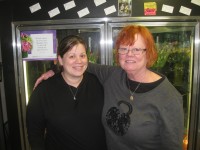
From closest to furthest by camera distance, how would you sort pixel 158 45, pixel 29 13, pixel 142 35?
pixel 142 35
pixel 29 13
pixel 158 45

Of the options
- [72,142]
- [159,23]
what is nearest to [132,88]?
[72,142]

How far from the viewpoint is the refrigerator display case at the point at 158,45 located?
2.15 metres

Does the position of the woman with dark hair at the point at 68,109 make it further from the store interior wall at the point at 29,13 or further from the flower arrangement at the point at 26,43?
the flower arrangement at the point at 26,43

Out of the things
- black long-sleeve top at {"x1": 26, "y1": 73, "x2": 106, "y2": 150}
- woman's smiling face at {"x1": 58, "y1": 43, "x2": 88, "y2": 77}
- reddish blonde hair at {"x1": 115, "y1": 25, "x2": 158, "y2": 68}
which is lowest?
black long-sleeve top at {"x1": 26, "y1": 73, "x2": 106, "y2": 150}

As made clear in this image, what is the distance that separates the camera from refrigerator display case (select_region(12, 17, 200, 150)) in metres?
2.15

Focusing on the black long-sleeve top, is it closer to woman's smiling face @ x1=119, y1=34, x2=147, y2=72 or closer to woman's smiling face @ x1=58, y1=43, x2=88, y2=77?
woman's smiling face @ x1=58, y1=43, x2=88, y2=77

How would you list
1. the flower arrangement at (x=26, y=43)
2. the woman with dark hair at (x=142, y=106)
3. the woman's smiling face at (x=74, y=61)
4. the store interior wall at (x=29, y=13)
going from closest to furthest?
the woman with dark hair at (x=142, y=106) → the woman's smiling face at (x=74, y=61) → the store interior wall at (x=29, y=13) → the flower arrangement at (x=26, y=43)

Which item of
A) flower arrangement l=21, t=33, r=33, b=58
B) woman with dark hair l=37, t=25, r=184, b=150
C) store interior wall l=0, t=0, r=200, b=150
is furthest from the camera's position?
flower arrangement l=21, t=33, r=33, b=58

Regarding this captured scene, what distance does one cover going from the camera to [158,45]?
238 centimetres

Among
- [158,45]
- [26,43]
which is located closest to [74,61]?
[26,43]

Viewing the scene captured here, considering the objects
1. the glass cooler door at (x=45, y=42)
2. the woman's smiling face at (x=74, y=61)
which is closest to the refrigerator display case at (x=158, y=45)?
the glass cooler door at (x=45, y=42)

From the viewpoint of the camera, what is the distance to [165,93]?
1.26 metres

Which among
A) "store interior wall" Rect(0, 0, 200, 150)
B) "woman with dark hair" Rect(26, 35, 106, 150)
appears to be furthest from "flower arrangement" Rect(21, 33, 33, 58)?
"woman with dark hair" Rect(26, 35, 106, 150)

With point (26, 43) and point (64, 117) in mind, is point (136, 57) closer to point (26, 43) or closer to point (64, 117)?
point (64, 117)
